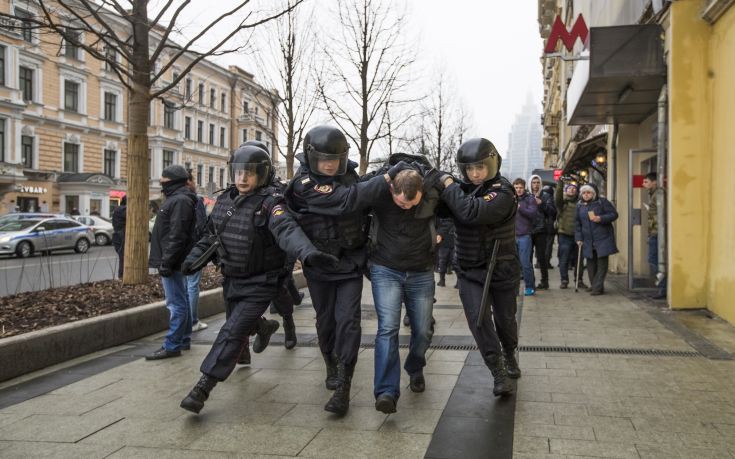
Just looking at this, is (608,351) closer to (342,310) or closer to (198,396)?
(342,310)

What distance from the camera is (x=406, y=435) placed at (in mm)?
3643

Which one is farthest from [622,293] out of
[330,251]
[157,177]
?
[157,177]

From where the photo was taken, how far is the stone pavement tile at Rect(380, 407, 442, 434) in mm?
3744

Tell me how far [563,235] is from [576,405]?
7.00 metres

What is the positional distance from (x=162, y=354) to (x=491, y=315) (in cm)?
299

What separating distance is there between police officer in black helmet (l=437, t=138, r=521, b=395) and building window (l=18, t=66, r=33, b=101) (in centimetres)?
3661

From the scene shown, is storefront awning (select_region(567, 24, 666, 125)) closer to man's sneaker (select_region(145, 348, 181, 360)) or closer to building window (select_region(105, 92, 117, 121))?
man's sneaker (select_region(145, 348, 181, 360))

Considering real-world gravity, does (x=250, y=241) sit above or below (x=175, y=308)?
above

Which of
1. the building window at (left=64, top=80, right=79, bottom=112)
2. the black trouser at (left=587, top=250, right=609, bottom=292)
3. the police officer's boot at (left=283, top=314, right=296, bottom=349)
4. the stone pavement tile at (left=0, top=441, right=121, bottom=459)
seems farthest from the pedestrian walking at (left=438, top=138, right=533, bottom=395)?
the building window at (left=64, top=80, right=79, bottom=112)

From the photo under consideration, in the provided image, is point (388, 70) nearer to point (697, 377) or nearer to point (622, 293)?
point (622, 293)

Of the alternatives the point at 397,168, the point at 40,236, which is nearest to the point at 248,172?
the point at 397,168

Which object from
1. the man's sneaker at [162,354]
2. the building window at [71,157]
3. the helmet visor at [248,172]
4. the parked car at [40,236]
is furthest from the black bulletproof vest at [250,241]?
the building window at [71,157]

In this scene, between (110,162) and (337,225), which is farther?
(110,162)

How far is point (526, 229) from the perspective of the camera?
32.0 feet
